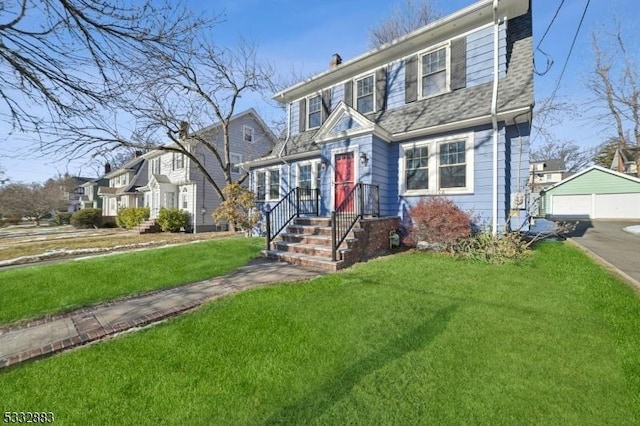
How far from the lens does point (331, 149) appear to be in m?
9.31

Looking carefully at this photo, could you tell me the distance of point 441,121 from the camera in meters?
7.67

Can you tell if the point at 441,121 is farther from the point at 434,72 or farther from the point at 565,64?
the point at 565,64

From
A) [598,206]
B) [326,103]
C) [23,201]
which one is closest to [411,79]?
[326,103]

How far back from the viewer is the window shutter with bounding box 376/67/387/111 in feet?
31.4

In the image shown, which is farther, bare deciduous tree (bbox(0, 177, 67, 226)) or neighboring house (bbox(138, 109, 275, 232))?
bare deciduous tree (bbox(0, 177, 67, 226))

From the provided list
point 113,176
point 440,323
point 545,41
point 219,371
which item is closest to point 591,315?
point 440,323

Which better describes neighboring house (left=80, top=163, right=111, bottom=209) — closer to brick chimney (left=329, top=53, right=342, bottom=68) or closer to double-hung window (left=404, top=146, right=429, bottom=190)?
brick chimney (left=329, top=53, right=342, bottom=68)

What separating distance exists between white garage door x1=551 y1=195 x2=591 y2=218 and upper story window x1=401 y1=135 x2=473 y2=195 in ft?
77.4

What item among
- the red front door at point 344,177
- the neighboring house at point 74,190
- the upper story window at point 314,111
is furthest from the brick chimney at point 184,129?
the neighboring house at point 74,190

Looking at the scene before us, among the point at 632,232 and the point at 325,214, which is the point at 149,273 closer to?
the point at 325,214

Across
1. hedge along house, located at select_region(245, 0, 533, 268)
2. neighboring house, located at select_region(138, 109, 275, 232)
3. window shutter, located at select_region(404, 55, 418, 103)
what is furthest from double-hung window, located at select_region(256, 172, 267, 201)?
window shutter, located at select_region(404, 55, 418, 103)

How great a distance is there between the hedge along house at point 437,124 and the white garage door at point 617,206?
2221cm

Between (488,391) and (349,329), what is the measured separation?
141 cm

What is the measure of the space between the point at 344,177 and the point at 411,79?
381 cm
